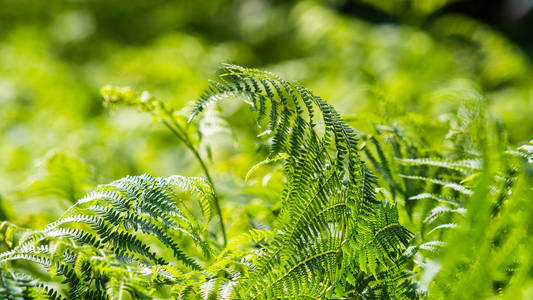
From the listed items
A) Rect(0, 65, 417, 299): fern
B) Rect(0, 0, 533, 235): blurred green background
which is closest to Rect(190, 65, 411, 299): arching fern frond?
Rect(0, 65, 417, 299): fern

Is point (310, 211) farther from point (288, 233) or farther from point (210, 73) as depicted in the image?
point (210, 73)

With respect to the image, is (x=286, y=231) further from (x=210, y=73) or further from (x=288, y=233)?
(x=210, y=73)

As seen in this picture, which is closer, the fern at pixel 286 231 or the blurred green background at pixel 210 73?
the fern at pixel 286 231

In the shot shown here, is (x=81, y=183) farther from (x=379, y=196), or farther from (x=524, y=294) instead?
(x=524, y=294)

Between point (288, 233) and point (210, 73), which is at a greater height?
point (210, 73)

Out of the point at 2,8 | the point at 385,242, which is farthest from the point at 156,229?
the point at 2,8

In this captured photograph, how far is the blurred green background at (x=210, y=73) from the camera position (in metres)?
1.38

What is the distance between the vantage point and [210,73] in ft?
2.27

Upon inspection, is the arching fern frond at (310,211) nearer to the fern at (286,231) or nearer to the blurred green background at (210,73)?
the fern at (286,231)

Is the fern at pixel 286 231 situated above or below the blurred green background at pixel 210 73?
below

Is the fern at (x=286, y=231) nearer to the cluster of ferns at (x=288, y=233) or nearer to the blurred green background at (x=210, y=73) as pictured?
the cluster of ferns at (x=288, y=233)

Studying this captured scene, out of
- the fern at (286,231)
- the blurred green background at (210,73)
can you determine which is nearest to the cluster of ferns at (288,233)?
the fern at (286,231)

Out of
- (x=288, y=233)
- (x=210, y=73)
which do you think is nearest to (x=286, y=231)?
(x=288, y=233)

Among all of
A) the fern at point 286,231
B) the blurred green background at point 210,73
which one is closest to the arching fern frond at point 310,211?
the fern at point 286,231
